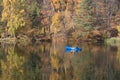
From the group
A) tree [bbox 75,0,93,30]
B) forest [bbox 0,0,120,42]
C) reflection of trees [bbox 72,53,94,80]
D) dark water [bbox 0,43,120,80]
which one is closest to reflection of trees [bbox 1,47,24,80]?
dark water [bbox 0,43,120,80]

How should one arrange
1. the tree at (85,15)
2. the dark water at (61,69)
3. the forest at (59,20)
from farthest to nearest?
the forest at (59,20)
the tree at (85,15)
the dark water at (61,69)

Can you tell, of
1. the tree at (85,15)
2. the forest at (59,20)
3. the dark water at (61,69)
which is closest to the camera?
the dark water at (61,69)

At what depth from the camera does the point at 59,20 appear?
67750mm

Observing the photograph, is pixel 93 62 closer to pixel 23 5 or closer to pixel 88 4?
pixel 88 4

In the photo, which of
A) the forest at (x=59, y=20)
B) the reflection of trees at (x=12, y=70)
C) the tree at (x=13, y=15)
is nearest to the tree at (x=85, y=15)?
the forest at (x=59, y=20)

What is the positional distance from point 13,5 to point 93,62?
35.7 meters

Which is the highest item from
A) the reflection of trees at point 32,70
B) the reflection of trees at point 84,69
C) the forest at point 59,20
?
the forest at point 59,20

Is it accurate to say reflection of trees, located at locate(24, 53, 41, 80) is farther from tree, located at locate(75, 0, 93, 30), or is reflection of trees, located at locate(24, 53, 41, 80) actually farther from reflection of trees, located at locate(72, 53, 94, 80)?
tree, located at locate(75, 0, 93, 30)

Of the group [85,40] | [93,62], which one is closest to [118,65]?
[93,62]

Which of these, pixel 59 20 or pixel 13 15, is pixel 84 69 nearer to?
pixel 13 15

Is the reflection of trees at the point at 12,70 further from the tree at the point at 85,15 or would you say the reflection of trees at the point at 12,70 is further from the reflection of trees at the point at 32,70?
the tree at the point at 85,15

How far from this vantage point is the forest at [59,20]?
6266 centimetres

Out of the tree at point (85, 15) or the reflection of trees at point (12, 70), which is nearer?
the reflection of trees at point (12, 70)

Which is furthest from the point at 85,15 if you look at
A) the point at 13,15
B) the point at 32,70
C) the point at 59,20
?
the point at 32,70
